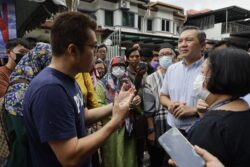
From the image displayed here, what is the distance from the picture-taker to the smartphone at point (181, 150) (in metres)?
1.23

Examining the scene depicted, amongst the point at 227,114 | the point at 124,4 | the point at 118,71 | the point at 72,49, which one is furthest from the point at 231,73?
the point at 124,4

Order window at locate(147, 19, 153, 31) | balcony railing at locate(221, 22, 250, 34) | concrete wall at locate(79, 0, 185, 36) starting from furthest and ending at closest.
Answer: window at locate(147, 19, 153, 31) < balcony railing at locate(221, 22, 250, 34) < concrete wall at locate(79, 0, 185, 36)

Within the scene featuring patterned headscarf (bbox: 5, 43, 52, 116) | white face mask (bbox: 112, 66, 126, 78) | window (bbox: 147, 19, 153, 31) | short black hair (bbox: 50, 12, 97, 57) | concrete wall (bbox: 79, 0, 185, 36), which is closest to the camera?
short black hair (bbox: 50, 12, 97, 57)

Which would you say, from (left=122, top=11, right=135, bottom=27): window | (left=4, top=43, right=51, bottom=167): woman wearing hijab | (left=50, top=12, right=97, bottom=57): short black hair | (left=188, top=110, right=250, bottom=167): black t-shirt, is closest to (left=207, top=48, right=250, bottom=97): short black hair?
(left=188, top=110, right=250, bottom=167): black t-shirt

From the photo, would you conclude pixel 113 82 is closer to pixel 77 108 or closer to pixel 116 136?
pixel 116 136

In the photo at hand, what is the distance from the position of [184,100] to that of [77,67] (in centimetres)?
162

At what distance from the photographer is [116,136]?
3.22m

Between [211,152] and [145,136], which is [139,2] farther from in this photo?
[211,152]

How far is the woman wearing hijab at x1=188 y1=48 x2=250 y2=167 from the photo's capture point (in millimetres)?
1263

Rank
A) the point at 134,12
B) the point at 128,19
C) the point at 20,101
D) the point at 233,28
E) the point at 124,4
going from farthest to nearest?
the point at 134,12
the point at 128,19
the point at 233,28
the point at 124,4
the point at 20,101

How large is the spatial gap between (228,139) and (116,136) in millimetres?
2109

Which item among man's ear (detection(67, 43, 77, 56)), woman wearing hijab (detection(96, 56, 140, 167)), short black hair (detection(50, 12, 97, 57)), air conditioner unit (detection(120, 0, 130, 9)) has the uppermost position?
air conditioner unit (detection(120, 0, 130, 9))

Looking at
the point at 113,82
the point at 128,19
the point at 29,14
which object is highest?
the point at 128,19

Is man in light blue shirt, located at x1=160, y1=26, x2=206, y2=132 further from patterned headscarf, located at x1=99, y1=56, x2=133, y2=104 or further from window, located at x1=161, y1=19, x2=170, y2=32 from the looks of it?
window, located at x1=161, y1=19, x2=170, y2=32
